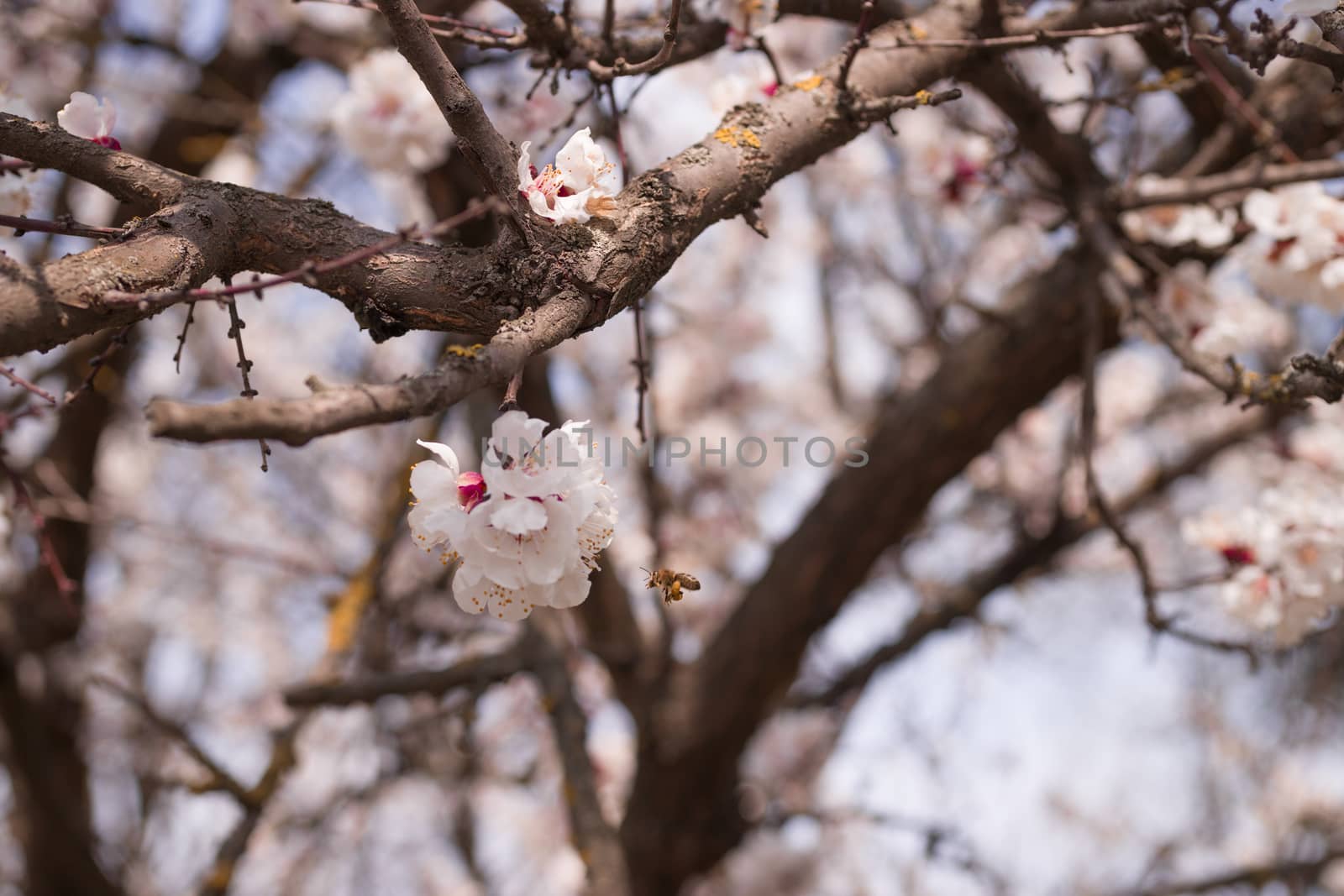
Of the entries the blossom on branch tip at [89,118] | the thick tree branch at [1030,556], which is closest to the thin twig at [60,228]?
the blossom on branch tip at [89,118]

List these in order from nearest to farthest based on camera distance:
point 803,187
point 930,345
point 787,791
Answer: point 930,345 → point 787,791 → point 803,187

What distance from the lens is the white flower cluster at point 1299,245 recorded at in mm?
1893

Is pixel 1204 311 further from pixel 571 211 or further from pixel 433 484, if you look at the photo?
pixel 433 484

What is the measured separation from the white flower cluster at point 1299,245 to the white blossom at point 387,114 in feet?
6.35

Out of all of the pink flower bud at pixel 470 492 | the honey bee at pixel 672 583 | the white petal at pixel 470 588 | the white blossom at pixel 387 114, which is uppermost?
the white blossom at pixel 387 114

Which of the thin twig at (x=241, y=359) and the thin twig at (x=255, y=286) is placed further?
the thin twig at (x=241, y=359)

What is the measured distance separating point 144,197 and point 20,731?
3297 millimetres

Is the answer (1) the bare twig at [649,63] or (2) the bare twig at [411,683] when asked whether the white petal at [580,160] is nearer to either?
(1) the bare twig at [649,63]

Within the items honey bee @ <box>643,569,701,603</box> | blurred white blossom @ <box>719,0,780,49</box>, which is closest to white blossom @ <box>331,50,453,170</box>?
blurred white blossom @ <box>719,0,780,49</box>

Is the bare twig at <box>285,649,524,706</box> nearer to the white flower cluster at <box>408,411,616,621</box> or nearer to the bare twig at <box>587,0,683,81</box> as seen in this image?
the white flower cluster at <box>408,411,616,621</box>

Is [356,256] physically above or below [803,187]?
below

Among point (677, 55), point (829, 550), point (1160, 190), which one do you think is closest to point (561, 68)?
point (677, 55)

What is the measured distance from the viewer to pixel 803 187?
5.41m

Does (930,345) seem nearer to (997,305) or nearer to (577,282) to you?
(997,305)
